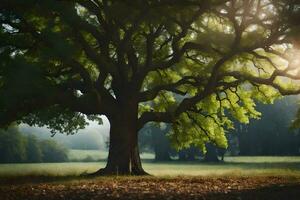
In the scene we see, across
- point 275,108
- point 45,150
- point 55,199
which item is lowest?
→ point 55,199

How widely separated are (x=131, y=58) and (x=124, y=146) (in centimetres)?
557

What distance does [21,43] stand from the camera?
2386 centimetres

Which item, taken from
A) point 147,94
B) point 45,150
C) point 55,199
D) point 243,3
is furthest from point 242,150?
point 55,199

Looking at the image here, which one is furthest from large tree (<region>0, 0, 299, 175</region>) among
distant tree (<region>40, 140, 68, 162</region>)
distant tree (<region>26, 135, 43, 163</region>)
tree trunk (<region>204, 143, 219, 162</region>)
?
distant tree (<region>40, 140, 68, 162</region>)

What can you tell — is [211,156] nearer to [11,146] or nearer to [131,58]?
[11,146]

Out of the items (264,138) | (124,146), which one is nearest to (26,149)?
(264,138)

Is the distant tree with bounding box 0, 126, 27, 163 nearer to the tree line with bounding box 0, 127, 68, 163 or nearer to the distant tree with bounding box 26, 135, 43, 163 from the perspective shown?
the tree line with bounding box 0, 127, 68, 163

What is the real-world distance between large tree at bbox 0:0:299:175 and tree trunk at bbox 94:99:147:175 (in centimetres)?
6

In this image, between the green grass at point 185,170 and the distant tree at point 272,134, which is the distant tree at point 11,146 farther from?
the distant tree at point 272,134

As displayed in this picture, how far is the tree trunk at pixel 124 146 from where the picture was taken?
2705cm

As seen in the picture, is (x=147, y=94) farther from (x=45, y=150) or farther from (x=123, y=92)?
(x=45, y=150)

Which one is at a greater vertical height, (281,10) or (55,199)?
(281,10)

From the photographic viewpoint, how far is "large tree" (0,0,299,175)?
20.4 metres

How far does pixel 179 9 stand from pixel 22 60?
7761 millimetres
